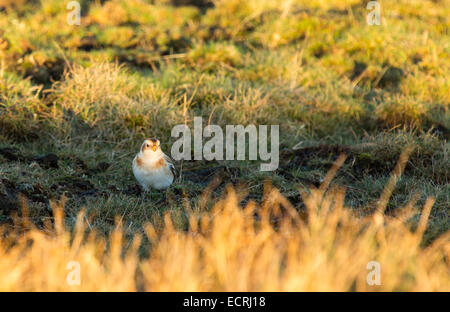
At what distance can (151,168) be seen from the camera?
5.00 metres

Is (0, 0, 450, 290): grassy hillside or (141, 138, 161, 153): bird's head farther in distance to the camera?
(141, 138, 161, 153): bird's head

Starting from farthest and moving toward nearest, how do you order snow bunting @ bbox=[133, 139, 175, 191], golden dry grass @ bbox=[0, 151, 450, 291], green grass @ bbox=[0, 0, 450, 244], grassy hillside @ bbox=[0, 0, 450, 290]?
green grass @ bbox=[0, 0, 450, 244], snow bunting @ bbox=[133, 139, 175, 191], grassy hillside @ bbox=[0, 0, 450, 290], golden dry grass @ bbox=[0, 151, 450, 291]

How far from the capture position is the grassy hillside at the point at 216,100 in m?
4.91

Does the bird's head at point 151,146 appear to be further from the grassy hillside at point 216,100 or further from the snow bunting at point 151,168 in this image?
the grassy hillside at point 216,100

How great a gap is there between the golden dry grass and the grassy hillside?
0.29ft

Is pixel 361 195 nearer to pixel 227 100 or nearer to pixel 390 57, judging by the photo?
pixel 227 100

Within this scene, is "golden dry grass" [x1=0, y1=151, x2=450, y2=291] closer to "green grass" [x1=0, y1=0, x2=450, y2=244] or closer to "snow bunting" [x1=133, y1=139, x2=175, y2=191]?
"green grass" [x1=0, y1=0, x2=450, y2=244]

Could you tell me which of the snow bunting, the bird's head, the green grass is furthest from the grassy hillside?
the bird's head

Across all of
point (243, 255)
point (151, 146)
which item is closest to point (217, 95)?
point (151, 146)

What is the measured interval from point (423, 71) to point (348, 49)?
111cm

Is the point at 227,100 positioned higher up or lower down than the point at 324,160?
higher up

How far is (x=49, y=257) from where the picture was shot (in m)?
3.46

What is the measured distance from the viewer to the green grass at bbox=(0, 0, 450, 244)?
5.16m
